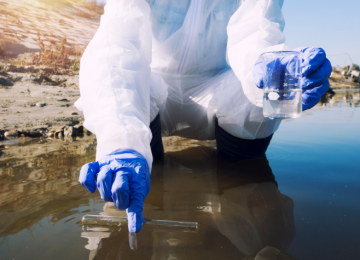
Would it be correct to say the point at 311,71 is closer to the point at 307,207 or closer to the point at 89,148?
the point at 307,207

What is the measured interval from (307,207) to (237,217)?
0.25m

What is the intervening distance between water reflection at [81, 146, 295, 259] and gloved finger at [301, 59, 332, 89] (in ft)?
1.39

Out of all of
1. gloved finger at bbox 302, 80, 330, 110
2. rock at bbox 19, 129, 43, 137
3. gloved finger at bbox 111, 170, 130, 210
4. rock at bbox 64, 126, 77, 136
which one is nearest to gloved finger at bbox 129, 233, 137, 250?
gloved finger at bbox 111, 170, 130, 210

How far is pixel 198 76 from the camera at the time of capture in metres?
1.58

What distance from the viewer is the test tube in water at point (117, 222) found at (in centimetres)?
76

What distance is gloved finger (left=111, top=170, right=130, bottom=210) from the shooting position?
635mm

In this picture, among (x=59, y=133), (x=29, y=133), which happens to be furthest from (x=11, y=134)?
(x=59, y=133)

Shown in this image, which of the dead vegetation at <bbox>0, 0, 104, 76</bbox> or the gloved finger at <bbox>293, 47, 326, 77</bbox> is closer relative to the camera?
the gloved finger at <bbox>293, 47, 326, 77</bbox>

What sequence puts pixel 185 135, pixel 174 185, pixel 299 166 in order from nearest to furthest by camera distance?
pixel 174 185, pixel 299 166, pixel 185 135

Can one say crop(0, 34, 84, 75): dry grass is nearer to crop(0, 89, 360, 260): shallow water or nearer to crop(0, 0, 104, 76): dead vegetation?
crop(0, 0, 104, 76): dead vegetation

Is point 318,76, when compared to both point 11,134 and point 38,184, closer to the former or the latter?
point 38,184

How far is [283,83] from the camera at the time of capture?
0.83 meters

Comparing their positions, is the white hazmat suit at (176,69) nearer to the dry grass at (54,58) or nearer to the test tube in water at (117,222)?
the test tube in water at (117,222)

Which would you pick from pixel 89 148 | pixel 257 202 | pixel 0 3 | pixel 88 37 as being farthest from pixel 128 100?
pixel 88 37
